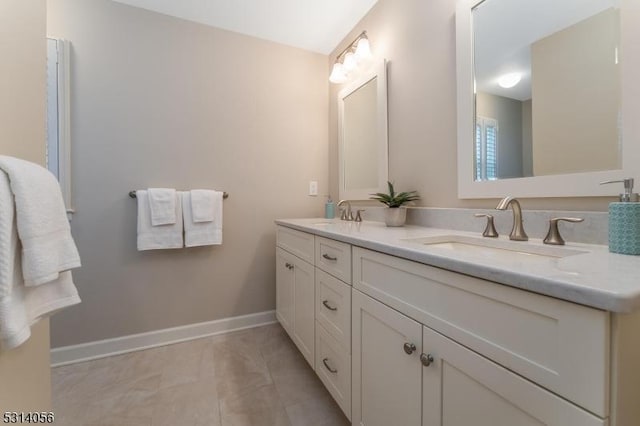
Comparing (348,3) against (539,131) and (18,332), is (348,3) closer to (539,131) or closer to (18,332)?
(539,131)

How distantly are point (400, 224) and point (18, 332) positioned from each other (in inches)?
53.3

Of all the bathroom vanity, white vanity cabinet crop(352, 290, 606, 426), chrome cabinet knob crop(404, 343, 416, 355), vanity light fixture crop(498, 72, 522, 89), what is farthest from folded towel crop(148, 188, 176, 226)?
vanity light fixture crop(498, 72, 522, 89)

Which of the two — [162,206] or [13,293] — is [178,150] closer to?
[162,206]

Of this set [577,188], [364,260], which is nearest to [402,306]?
[364,260]

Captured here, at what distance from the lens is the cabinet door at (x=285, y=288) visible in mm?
1637

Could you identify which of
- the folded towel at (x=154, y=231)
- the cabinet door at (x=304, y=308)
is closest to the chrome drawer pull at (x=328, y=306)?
the cabinet door at (x=304, y=308)

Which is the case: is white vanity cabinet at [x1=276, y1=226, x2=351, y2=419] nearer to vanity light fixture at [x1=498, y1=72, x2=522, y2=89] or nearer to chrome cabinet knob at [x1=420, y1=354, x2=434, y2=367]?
chrome cabinet knob at [x1=420, y1=354, x2=434, y2=367]

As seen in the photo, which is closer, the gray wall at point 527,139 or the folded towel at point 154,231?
the gray wall at point 527,139

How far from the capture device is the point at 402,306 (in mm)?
750

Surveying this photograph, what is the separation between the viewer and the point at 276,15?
1770 mm

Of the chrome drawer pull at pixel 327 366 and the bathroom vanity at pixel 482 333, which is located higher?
the bathroom vanity at pixel 482 333

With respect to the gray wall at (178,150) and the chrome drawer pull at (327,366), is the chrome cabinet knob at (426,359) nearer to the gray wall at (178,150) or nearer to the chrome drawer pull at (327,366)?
the chrome drawer pull at (327,366)

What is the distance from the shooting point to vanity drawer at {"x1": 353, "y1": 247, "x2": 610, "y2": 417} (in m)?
0.38

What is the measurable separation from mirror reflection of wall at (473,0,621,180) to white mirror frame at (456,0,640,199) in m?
0.02
